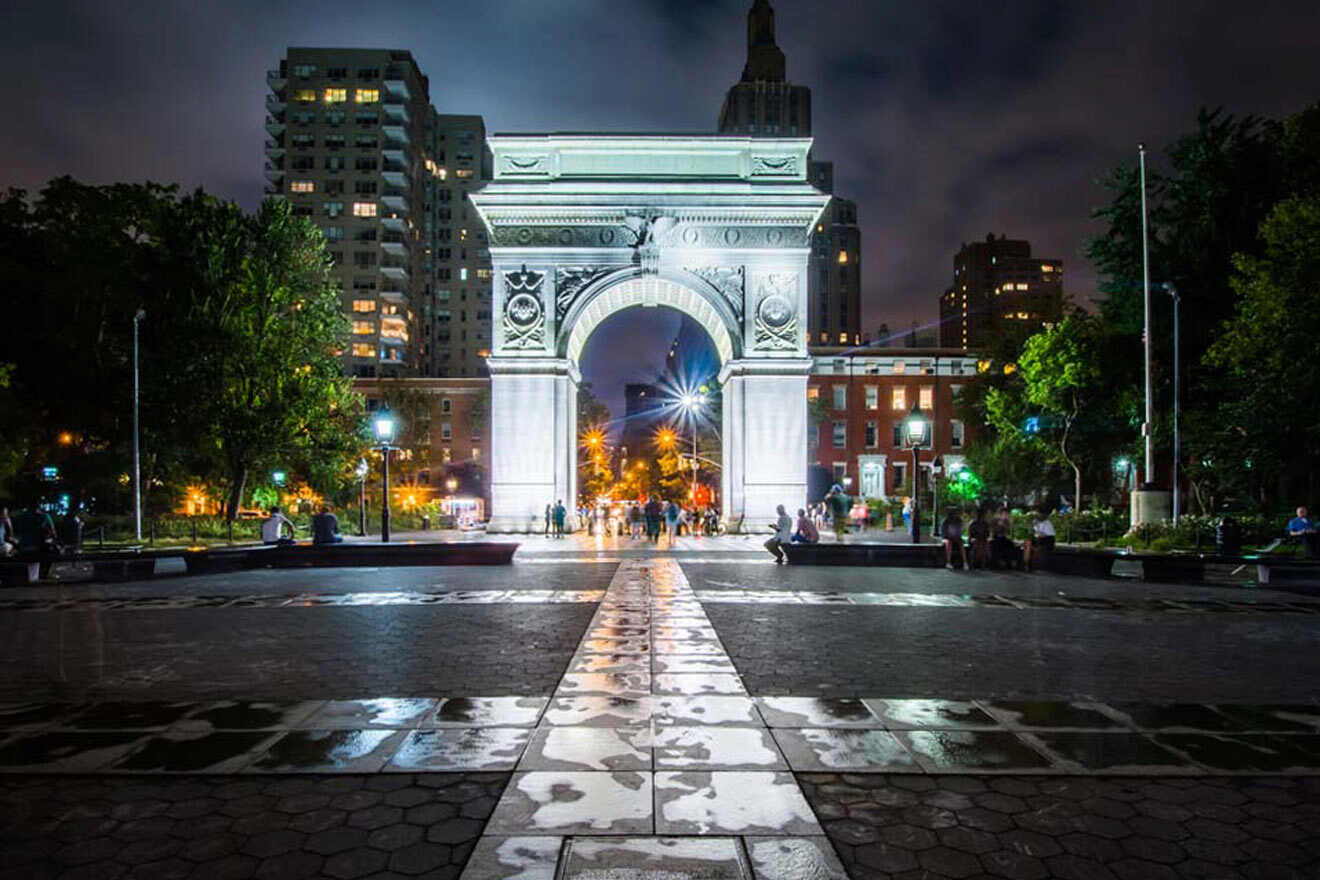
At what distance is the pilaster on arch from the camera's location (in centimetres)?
3300

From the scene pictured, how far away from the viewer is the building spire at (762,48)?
4938 inches

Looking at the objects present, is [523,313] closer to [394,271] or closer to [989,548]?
[989,548]

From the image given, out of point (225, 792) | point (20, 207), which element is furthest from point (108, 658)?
point (20, 207)

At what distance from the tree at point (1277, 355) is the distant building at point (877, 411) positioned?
36.8 m

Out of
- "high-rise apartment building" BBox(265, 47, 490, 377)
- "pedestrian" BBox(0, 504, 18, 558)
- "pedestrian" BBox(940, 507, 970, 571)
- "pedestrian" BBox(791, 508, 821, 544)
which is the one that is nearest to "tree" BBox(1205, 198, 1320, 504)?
"pedestrian" BBox(940, 507, 970, 571)

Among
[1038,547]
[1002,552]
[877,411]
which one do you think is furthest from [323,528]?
[877,411]

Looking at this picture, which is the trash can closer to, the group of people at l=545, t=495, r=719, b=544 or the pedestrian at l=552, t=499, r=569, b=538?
the group of people at l=545, t=495, r=719, b=544

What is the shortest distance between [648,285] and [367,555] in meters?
20.1

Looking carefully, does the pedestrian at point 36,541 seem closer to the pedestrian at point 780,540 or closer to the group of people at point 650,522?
the pedestrian at point 780,540

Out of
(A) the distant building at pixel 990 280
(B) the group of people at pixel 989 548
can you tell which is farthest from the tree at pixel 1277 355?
(A) the distant building at pixel 990 280

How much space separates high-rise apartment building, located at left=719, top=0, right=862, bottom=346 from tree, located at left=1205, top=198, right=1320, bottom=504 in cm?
9252

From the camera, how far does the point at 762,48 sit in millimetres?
127438

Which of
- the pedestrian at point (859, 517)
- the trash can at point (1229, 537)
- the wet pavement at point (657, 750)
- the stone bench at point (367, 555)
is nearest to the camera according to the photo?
the wet pavement at point (657, 750)

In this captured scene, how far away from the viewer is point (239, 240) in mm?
31516
